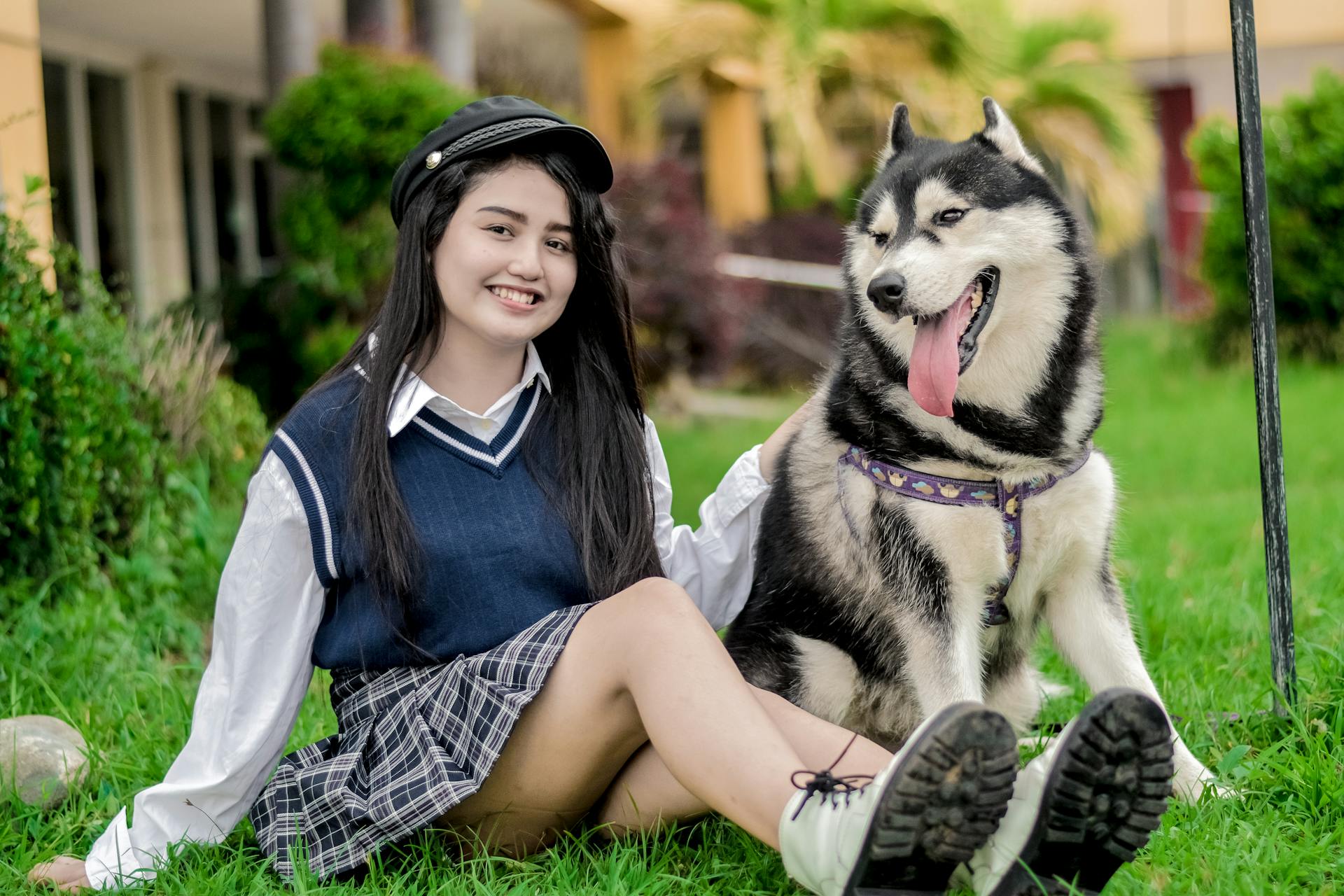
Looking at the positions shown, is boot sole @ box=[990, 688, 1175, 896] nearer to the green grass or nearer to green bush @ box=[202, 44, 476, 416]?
the green grass

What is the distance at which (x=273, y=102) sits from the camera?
6840mm

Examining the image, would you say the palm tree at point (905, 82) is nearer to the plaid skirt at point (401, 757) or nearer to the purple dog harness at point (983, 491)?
the purple dog harness at point (983, 491)

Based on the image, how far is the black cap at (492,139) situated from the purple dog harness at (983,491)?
2.81 feet

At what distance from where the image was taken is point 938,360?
2324 mm

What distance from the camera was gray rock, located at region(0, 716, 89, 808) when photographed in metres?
2.67

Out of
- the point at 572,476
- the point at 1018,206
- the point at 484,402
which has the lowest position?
the point at 572,476

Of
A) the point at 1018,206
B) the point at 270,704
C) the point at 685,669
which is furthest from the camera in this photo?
the point at 1018,206

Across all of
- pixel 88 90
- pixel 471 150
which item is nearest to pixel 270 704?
pixel 471 150

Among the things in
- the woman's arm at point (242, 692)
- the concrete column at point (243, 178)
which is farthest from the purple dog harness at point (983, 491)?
the concrete column at point (243, 178)

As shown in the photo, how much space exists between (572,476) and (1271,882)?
1457 mm

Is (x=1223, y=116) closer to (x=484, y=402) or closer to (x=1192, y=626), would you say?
(x=1192, y=626)

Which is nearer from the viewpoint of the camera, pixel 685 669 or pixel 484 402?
pixel 685 669

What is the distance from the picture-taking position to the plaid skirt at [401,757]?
214cm

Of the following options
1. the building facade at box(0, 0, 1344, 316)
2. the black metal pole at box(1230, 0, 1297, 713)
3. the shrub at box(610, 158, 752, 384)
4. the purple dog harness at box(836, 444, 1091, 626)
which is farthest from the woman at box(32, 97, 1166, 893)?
the shrub at box(610, 158, 752, 384)
